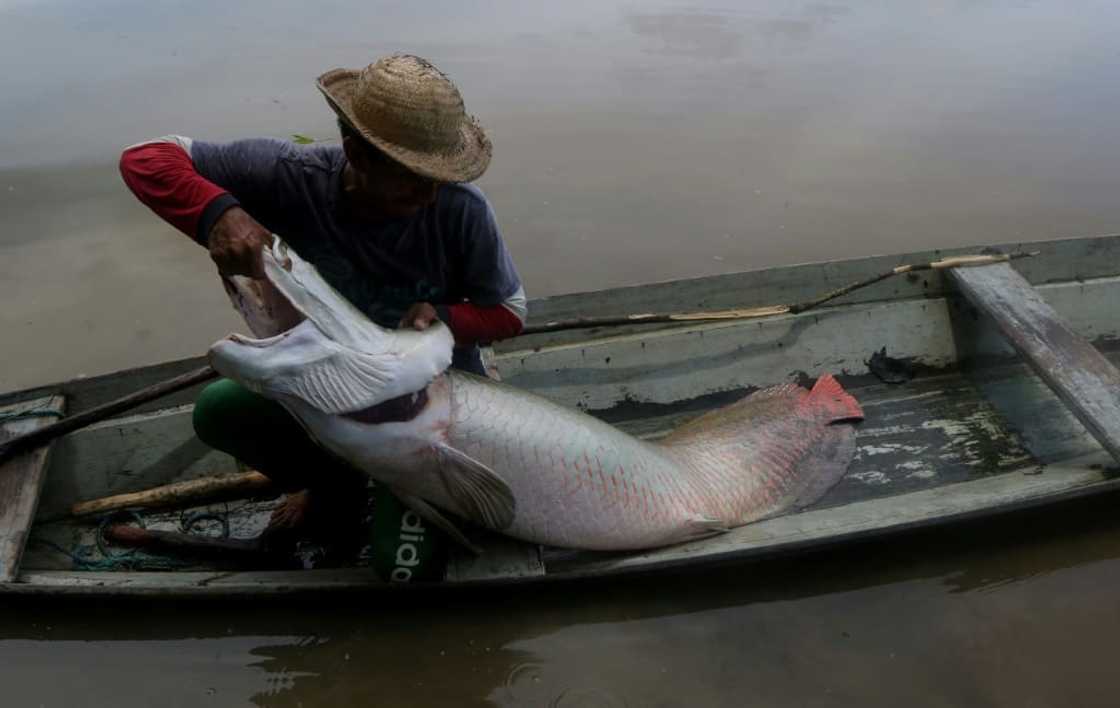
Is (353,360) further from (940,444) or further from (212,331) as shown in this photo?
(212,331)

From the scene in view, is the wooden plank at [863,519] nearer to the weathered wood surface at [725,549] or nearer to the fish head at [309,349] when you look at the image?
the weathered wood surface at [725,549]

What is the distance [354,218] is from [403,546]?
1.07 m

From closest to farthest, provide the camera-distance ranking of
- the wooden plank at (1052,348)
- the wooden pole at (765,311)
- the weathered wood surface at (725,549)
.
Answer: the weathered wood surface at (725,549) → the wooden plank at (1052,348) → the wooden pole at (765,311)

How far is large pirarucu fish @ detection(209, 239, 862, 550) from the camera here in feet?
8.18

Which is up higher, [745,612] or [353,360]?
[353,360]

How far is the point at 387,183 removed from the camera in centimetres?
262

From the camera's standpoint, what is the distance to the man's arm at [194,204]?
94.3 inches

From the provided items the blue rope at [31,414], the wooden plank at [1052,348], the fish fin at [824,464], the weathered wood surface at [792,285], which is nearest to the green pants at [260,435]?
the blue rope at [31,414]

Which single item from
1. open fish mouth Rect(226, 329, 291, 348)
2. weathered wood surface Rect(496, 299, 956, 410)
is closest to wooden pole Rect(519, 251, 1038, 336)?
weathered wood surface Rect(496, 299, 956, 410)

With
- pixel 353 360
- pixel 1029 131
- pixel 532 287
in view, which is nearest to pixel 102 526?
pixel 353 360

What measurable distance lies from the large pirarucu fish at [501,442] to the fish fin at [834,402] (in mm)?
68

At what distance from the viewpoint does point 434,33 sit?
10.6m

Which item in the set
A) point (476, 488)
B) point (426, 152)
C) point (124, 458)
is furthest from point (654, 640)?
point (124, 458)

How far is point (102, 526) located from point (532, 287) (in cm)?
316
